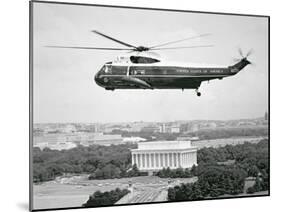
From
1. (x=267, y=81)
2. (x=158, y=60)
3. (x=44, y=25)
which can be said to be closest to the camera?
(x=44, y=25)

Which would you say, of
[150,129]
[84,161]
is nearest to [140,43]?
[150,129]

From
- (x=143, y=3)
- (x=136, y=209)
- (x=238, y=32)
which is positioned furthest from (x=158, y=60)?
(x=136, y=209)

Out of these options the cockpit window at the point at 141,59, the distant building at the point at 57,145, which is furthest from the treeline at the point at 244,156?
the distant building at the point at 57,145

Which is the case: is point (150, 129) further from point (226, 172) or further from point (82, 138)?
point (226, 172)

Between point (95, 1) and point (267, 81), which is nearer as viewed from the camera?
point (95, 1)

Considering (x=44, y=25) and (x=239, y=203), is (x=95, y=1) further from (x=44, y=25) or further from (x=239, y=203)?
(x=239, y=203)
